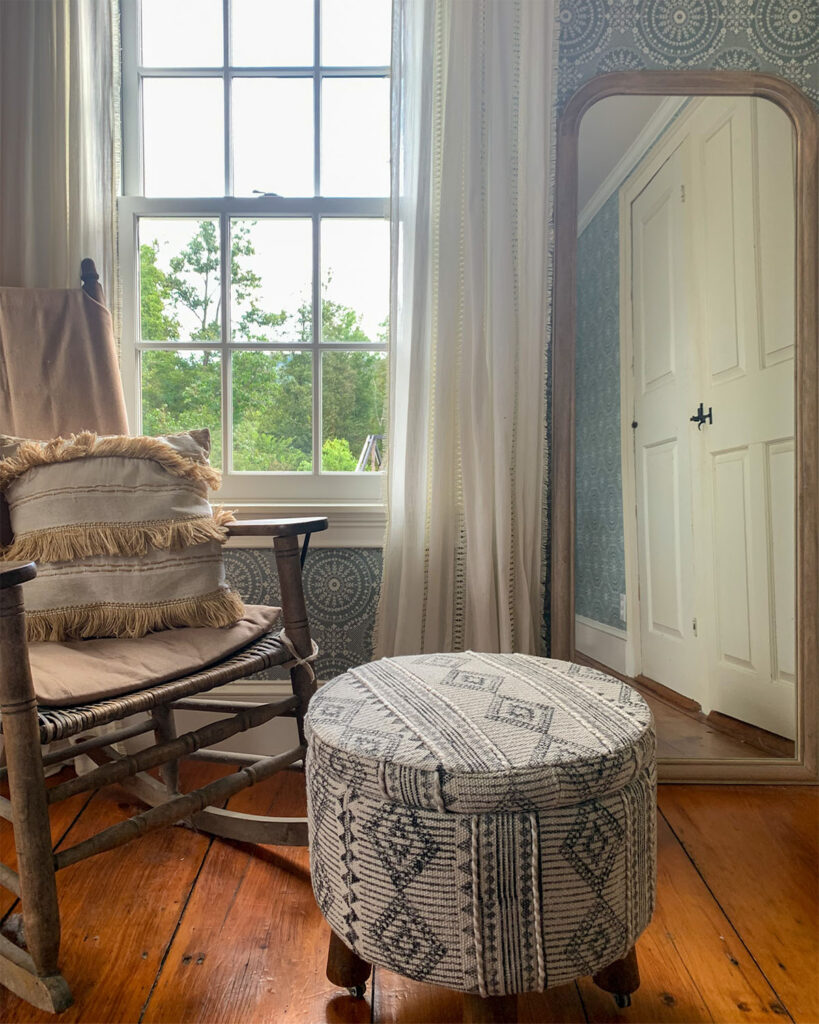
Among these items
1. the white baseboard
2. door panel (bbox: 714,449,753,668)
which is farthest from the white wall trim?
the white baseboard

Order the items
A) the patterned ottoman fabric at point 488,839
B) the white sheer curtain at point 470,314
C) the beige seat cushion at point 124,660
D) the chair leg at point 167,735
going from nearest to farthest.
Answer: the patterned ottoman fabric at point 488,839 → the beige seat cushion at point 124,660 → the chair leg at point 167,735 → the white sheer curtain at point 470,314

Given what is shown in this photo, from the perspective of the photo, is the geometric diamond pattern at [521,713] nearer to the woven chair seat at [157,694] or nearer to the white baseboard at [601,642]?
the woven chair seat at [157,694]

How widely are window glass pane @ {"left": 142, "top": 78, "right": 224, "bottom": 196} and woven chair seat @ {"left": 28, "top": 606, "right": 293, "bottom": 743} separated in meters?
1.23

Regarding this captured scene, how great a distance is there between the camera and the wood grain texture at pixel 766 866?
3.40 feet

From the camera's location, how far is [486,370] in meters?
1.62

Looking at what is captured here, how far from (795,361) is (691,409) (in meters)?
0.26

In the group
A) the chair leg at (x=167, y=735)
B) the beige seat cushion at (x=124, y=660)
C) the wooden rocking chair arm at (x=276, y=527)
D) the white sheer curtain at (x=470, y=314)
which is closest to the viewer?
the beige seat cushion at (x=124, y=660)

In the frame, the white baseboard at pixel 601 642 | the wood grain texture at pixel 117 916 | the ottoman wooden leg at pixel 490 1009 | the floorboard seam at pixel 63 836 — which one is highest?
the white baseboard at pixel 601 642

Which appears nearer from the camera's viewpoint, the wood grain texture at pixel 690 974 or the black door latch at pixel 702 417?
the wood grain texture at pixel 690 974

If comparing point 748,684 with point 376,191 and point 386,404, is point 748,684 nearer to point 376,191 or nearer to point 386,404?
→ point 386,404

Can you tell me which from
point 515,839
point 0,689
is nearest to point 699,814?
point 515,839

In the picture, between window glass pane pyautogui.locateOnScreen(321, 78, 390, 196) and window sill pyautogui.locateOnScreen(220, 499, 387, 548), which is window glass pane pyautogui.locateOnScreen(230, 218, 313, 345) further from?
window sill pyautogui.locateOnScreen(220, 499, 387, 548)

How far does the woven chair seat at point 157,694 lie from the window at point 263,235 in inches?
24.7

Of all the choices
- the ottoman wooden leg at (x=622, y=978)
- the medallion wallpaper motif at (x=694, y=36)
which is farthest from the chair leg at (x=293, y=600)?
the medallion wallpaper motif at (x=694, y=36)
